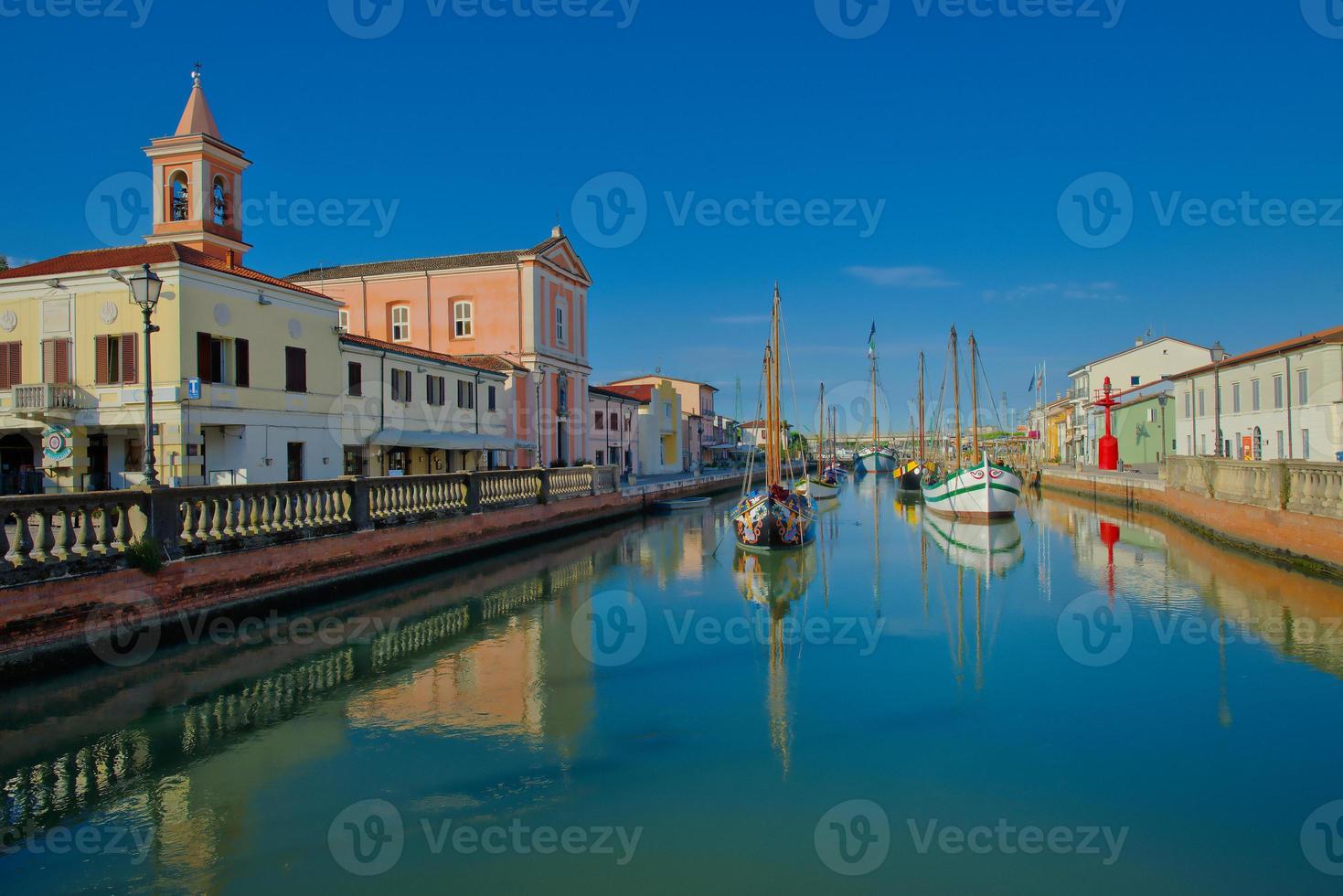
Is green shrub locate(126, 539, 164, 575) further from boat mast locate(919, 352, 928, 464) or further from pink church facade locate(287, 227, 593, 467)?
boat mast locate(919, 352, 928, 464)

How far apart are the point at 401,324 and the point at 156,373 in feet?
73.2

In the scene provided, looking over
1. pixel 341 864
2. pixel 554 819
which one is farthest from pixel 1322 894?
pixel 341 864

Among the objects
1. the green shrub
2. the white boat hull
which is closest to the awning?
the green shrub

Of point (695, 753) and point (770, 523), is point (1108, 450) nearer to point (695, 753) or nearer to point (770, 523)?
point (770, 523)

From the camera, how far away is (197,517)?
12.7 meters

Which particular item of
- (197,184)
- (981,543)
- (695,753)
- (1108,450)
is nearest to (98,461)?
(197,184)

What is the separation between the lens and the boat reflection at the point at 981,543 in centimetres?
2350

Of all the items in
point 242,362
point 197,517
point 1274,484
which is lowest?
point 1274,484

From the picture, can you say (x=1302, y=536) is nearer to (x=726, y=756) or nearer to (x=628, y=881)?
(x=726, y=756)

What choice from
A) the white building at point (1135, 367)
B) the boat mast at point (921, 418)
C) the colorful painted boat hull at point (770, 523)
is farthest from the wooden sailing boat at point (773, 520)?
the white building at point (1135, 367)

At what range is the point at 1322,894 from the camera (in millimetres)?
5992

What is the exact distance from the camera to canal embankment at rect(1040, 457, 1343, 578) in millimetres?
16812

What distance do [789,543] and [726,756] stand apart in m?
17.3

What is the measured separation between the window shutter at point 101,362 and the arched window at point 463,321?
20.9m
